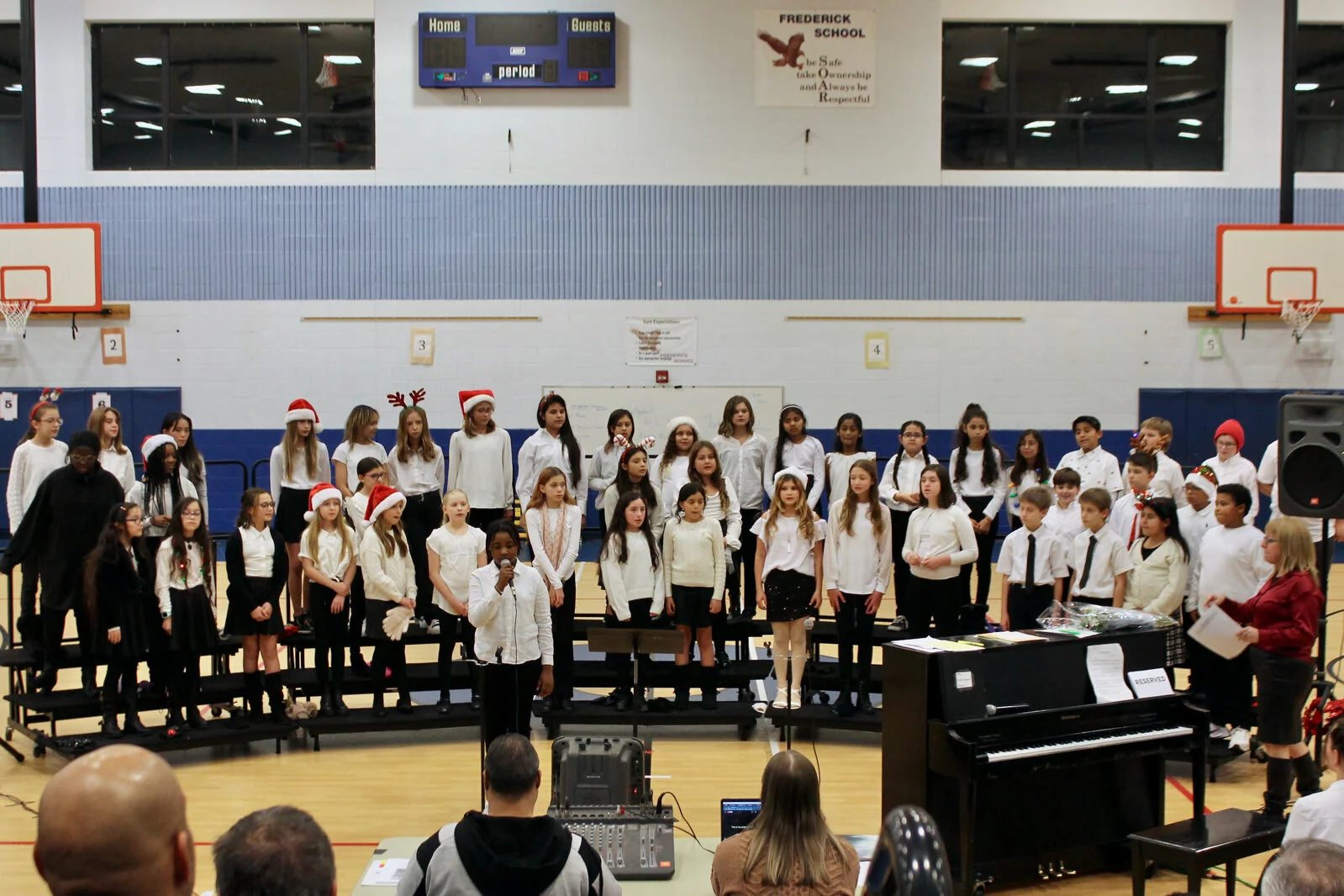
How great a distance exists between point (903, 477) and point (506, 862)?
580cm

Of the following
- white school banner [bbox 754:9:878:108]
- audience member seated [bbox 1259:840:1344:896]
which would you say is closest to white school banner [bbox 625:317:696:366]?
white school banner [bbox 754:9:878:108]

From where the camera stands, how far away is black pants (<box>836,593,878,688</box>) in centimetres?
725

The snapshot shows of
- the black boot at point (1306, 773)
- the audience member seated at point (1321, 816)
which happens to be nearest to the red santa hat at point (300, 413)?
the black boot at point (1306, 773)

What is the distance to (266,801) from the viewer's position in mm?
6086

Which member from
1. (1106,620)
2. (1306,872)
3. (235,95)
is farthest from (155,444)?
(235,95)

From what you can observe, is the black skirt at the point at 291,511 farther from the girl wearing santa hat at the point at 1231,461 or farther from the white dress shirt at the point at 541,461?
the girl wearing santa hat at the point at 1231,461

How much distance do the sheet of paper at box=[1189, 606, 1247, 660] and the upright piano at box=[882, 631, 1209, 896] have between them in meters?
0.88

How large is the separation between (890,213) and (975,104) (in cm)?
151

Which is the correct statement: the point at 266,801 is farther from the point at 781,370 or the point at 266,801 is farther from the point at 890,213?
the point at 890,213

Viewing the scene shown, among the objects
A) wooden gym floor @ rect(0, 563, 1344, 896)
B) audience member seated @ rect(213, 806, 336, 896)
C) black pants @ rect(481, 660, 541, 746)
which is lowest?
wooden gym floor @ rect(0, 563, 1344, 896)

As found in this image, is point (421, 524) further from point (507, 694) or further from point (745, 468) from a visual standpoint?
point (507, 694)

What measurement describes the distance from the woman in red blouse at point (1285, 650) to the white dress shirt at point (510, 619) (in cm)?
359

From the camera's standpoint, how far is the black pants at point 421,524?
28.5 ft

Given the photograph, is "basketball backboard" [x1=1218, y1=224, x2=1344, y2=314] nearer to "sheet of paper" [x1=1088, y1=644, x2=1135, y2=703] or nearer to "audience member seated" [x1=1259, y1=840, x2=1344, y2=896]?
"sheet of paper" [x1=1088, y1=644, x2=1135, y2=703]
